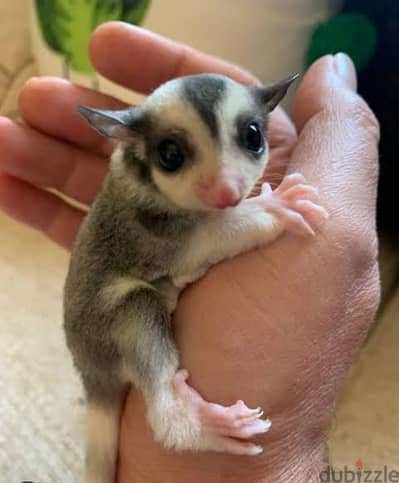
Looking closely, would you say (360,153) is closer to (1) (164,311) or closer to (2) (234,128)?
(2) (234,128)

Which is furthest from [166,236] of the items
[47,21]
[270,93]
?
[47,21]

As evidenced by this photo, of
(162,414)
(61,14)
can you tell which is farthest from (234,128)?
(61,14)

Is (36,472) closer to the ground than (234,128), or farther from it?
closer to the ground

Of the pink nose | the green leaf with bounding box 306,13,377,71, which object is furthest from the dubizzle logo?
the green leaf with bounding box 306,13,377,71

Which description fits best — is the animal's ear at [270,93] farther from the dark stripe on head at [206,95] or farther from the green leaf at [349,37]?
the green leaf at [349,37]

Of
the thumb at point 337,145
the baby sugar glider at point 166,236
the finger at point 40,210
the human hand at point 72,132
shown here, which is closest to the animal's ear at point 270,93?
the baby sugar glider at point 166,236

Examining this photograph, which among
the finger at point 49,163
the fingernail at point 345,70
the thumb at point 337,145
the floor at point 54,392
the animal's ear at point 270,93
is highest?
the animal's ear at point 270,93
